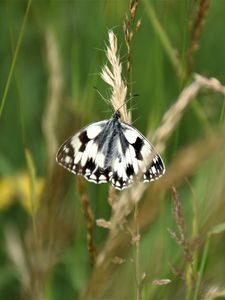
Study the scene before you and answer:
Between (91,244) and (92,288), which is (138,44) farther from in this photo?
(92,288)

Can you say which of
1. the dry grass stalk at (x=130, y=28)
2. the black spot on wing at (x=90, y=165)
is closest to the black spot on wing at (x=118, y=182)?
the black spot on wing at (x=90, y=165)

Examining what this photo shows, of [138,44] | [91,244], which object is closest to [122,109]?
[91,244]

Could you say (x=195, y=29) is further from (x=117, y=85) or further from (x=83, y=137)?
(x=117, y=85)

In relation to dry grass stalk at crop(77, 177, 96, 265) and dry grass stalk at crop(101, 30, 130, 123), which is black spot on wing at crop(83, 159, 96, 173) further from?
dry grass stalk at crop(101, 30, 130, 123)

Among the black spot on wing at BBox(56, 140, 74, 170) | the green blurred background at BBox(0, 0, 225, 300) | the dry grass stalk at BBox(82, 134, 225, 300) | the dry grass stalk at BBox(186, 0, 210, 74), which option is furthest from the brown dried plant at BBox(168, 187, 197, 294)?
the dry grass stalk at BBox(186, 0, 210, 74)

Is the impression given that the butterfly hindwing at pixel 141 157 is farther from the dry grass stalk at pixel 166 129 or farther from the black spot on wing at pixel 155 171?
the dry grass stalk at pixel 166 129

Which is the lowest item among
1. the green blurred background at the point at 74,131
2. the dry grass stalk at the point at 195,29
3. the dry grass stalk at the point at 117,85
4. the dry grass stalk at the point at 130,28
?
the green blurred background at the point at 74,131

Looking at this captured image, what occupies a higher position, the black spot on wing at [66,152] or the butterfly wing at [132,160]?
the black spot on wing at [66,152]
